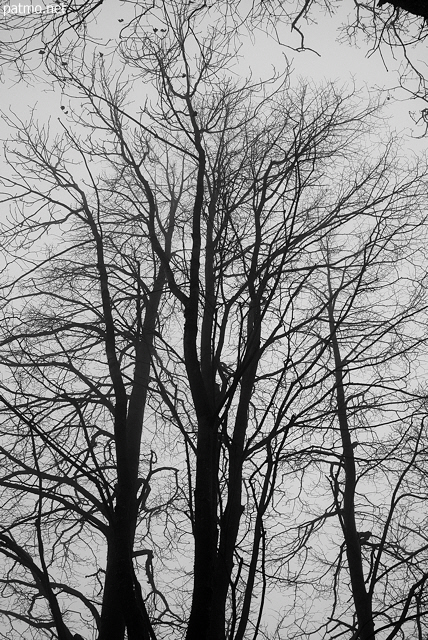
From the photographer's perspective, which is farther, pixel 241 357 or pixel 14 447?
pixel 14 447

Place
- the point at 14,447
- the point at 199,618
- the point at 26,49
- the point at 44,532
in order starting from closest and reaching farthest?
the point at 199,618 → the point at 26,49 → the point at 14,447 → the point at 44,532

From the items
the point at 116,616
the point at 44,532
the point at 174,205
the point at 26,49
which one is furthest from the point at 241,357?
the point at 44,532

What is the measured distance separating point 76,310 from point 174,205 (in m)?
1.81

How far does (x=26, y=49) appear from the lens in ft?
9.68

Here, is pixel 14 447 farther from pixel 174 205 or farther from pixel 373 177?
pixel 373 177

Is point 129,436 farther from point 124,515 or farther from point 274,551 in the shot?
point 124,515

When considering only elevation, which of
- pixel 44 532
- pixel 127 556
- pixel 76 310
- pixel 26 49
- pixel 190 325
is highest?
pixel 76 310

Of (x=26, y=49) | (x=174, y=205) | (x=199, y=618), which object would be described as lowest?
(x=199, y=618)

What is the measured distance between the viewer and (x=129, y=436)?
611 cm

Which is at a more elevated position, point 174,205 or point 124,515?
point 174,205

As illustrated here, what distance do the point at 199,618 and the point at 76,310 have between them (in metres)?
5.07

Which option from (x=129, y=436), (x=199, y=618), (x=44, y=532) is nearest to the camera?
(x=199, y=618)

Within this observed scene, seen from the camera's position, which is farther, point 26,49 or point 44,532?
point 44,532

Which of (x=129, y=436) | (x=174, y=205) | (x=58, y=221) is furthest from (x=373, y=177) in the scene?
(x=129, y=436)
